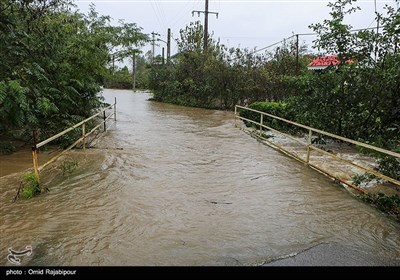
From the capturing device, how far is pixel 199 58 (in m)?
→ 26.6

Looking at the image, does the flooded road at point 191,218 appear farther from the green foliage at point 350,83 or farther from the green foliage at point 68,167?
the green foliage at point 350,83

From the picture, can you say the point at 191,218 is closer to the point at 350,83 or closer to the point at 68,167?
the point at 68,167

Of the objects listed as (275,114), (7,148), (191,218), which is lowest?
(191,218)

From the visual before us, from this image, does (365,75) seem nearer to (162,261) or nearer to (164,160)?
(164,160)

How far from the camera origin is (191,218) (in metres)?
4.68

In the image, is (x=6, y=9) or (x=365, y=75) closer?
(x=6, y=9)

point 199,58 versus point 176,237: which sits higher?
point 199,58

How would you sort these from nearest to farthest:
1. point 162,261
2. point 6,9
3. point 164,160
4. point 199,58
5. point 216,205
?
point 162,261 < point 216,205 < point 164,160 < point 6,9 < point 199,58

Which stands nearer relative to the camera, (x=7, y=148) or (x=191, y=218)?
(x=191, y=218)

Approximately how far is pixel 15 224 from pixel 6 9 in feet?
23.0

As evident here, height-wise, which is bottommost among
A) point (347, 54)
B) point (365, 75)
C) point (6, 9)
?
point (365, 75)

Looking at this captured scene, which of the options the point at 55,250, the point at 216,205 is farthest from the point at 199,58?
the point at 55,250
